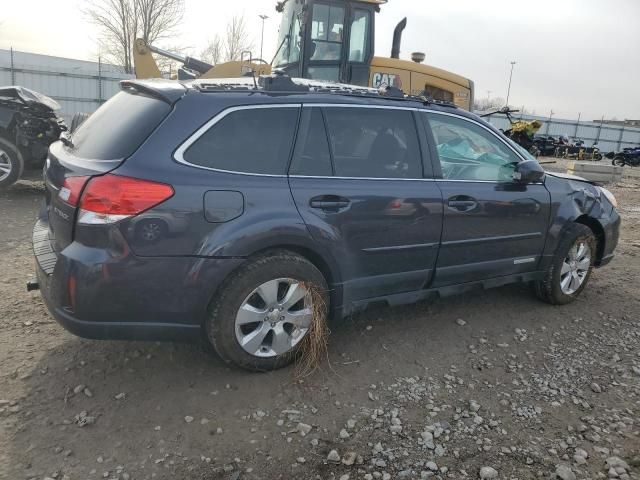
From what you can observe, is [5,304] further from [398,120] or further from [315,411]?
[398,120]

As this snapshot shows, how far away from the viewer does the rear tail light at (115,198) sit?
261 cm

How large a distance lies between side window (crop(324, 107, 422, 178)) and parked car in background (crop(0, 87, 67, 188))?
5.49m

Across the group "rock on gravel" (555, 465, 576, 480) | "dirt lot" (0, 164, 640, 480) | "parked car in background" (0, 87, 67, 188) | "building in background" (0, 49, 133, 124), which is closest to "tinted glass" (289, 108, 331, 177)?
"dirt lot" (0, 164, 640, 480)

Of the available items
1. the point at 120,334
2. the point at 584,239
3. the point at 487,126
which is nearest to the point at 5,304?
the point at 120,334

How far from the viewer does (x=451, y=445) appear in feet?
8.86

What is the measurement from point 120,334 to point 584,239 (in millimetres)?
3944

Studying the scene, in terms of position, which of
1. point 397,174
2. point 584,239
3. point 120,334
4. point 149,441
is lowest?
point 149,441

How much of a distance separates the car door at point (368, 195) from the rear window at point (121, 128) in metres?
0.85

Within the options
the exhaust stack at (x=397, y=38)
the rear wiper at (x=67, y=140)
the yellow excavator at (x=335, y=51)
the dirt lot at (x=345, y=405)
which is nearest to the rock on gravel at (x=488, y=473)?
the dirt lot at (x=345, y=405)

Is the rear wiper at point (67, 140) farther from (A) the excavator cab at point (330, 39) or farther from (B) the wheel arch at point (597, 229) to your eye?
(A) the excavator cab at point (330, 39)

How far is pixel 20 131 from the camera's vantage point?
697 centimetres

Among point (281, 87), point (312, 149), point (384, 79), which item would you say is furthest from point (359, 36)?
point (312, 149)

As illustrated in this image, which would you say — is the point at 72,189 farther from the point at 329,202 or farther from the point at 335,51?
the point at 335,51

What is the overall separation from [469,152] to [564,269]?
148cm
